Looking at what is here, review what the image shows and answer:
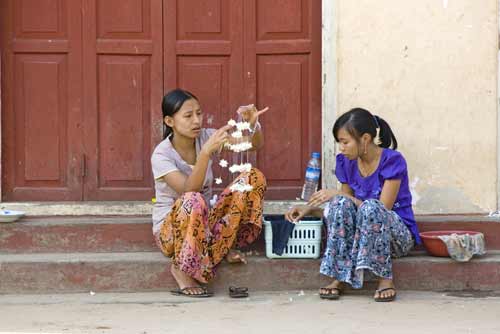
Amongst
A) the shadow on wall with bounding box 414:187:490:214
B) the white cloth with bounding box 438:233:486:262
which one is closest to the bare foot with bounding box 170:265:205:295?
the white cloth with bounding box 438:233:486:262

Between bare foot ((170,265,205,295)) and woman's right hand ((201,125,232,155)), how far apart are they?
2.53 ft

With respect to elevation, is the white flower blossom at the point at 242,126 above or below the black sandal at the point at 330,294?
above

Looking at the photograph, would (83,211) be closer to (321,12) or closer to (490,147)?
(321,12)

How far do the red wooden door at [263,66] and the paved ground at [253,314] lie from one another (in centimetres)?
119

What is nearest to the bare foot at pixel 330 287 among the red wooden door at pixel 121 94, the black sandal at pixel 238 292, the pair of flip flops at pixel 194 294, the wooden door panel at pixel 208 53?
the black sandal at pixel 238 292

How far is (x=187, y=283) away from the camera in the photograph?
19.7 feet

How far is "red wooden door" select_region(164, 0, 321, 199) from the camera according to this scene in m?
6.84

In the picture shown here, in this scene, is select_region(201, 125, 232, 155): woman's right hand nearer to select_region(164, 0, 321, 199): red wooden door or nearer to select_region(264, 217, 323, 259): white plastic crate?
select_region(264, 217, 323, 259): white plastic crate

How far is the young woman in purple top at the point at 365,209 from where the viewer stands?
5.79 meters

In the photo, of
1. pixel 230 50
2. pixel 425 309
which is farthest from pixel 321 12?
pixel 425 309

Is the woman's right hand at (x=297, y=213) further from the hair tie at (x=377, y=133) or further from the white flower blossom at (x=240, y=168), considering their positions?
the hair tie at (x=377, y=133)

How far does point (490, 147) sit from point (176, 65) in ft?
7.23

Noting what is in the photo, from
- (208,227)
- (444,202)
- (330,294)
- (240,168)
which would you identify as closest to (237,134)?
(240,168)

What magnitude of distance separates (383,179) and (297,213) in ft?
1.89
